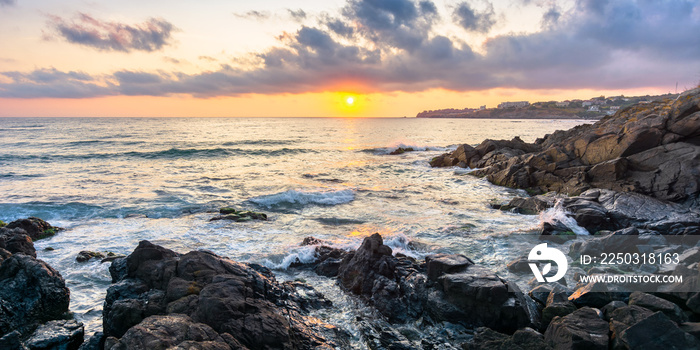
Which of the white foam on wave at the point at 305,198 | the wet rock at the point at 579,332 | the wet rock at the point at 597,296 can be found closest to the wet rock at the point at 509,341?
the wet rock at the point at 579,332

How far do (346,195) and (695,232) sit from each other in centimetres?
1599

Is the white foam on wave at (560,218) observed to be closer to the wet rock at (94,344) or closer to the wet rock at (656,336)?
the wet rock at (656,336)

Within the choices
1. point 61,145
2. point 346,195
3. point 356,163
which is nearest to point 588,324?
point 346,195

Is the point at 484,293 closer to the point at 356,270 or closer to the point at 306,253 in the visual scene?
the point at 356,270

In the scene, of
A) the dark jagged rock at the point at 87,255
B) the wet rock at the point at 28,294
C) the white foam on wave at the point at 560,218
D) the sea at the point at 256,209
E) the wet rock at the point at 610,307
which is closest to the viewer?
the wet rock at the point at 610,307

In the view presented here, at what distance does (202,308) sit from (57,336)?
286 centimetres

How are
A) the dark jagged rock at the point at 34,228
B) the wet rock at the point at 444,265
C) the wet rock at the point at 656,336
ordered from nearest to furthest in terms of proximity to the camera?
the wet rock at the point at 656,336
the wet rock at the point at 444,265
the dark jagged rock at the point at 34,228

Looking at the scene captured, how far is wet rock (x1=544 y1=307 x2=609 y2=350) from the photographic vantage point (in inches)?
224

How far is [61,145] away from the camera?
A: 50.8m

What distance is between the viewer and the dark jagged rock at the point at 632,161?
1655cm

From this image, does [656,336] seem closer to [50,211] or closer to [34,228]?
[34,228]

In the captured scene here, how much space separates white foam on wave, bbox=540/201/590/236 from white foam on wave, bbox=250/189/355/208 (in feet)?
34.8

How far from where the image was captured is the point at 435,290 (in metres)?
8.28

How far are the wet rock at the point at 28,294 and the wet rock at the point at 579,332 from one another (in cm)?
981
